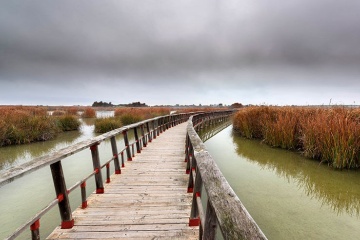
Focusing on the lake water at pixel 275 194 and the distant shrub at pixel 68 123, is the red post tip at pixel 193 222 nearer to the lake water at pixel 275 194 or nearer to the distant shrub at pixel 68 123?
the lake water at pixel 275 194

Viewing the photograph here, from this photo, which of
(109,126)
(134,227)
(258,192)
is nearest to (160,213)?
(134,227)

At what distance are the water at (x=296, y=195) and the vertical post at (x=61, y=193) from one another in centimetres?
318

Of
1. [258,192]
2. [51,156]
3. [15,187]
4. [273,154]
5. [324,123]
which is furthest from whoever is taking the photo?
[273,154]

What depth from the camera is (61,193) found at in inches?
111

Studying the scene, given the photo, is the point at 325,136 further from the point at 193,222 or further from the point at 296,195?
the point at 193,222

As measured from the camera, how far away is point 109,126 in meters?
17.0

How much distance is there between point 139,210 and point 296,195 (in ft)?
13.7

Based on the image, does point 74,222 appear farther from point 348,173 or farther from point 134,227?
point 348,173

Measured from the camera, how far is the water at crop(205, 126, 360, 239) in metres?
4.02

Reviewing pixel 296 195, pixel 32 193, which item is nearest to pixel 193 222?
pixel 296 195

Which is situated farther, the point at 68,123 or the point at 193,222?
the point at 68,123

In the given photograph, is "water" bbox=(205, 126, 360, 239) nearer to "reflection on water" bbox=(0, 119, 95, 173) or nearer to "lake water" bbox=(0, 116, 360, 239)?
"lake water" bbox=(0, 116, 360, 239)

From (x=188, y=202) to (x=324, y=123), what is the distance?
6822 millimetres

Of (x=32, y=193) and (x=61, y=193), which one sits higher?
(x=61, y=193)
